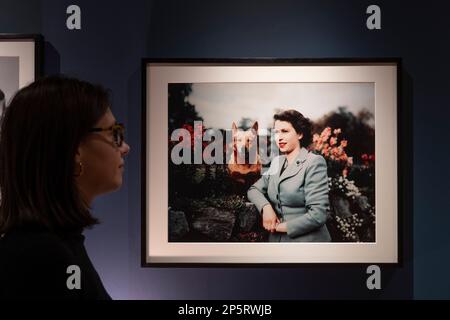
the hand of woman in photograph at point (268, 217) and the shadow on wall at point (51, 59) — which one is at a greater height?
the shadow on wall at point (51, 59)

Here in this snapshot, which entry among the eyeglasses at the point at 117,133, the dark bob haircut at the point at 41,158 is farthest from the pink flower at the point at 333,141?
the dark bob haircut at the point at 41,158

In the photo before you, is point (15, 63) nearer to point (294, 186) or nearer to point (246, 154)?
point (246, 154)

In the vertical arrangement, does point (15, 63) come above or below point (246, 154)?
above

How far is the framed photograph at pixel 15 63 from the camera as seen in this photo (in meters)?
1.27

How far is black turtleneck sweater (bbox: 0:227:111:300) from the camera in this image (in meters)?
0.65

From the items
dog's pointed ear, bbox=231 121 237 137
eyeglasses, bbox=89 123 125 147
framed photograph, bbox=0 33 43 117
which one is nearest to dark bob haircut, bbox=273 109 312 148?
dog's pointed ear, bbox=231 121 237 137

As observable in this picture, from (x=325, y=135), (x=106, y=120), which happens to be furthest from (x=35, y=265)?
(x=325, y=135)

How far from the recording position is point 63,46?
1.30m

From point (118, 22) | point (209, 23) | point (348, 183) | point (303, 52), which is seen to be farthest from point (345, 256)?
point (118, 22)

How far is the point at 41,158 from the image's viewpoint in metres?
0.74

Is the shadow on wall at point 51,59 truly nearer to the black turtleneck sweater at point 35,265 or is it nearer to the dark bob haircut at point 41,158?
the dark bob haircut at point 41,158

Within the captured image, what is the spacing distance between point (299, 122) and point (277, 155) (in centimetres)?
10

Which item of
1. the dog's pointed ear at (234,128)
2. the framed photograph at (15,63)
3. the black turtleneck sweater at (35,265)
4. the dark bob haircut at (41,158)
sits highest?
the framed photograph at (15,63)

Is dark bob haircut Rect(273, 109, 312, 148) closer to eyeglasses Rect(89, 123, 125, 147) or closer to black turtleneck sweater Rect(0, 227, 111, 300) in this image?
eyeglasses Rect(89, 123, 125, 147)
